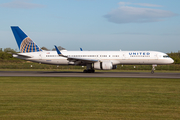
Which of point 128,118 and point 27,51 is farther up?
point 27,51

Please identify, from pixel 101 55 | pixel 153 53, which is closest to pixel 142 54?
pixel 153 53

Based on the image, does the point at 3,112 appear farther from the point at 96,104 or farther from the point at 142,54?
the point at 142,54

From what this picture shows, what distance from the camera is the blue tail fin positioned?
42.3 m

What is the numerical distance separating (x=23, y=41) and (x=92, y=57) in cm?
1311

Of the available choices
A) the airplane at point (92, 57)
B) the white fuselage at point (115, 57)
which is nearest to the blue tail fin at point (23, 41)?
the airplane at point (92, 57)

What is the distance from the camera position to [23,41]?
1670 inches

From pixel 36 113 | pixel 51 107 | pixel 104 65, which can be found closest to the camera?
pixel 36 113

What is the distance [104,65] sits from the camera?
37.0m

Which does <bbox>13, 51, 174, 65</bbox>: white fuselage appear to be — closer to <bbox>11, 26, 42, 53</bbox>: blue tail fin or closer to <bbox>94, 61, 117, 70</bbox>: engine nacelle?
<bbox>11, 26, 42, 53</bbox>: blue tail fin

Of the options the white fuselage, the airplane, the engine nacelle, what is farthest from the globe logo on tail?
the engine nacelle

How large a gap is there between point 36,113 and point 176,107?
6.49m

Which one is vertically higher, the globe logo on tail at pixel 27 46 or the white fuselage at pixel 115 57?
the globe logo on tail at pixel 27 46

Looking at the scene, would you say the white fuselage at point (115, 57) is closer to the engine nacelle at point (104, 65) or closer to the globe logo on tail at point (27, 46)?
the globe logo on tail at point (27, 46)

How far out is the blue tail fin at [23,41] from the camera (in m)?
42.3
